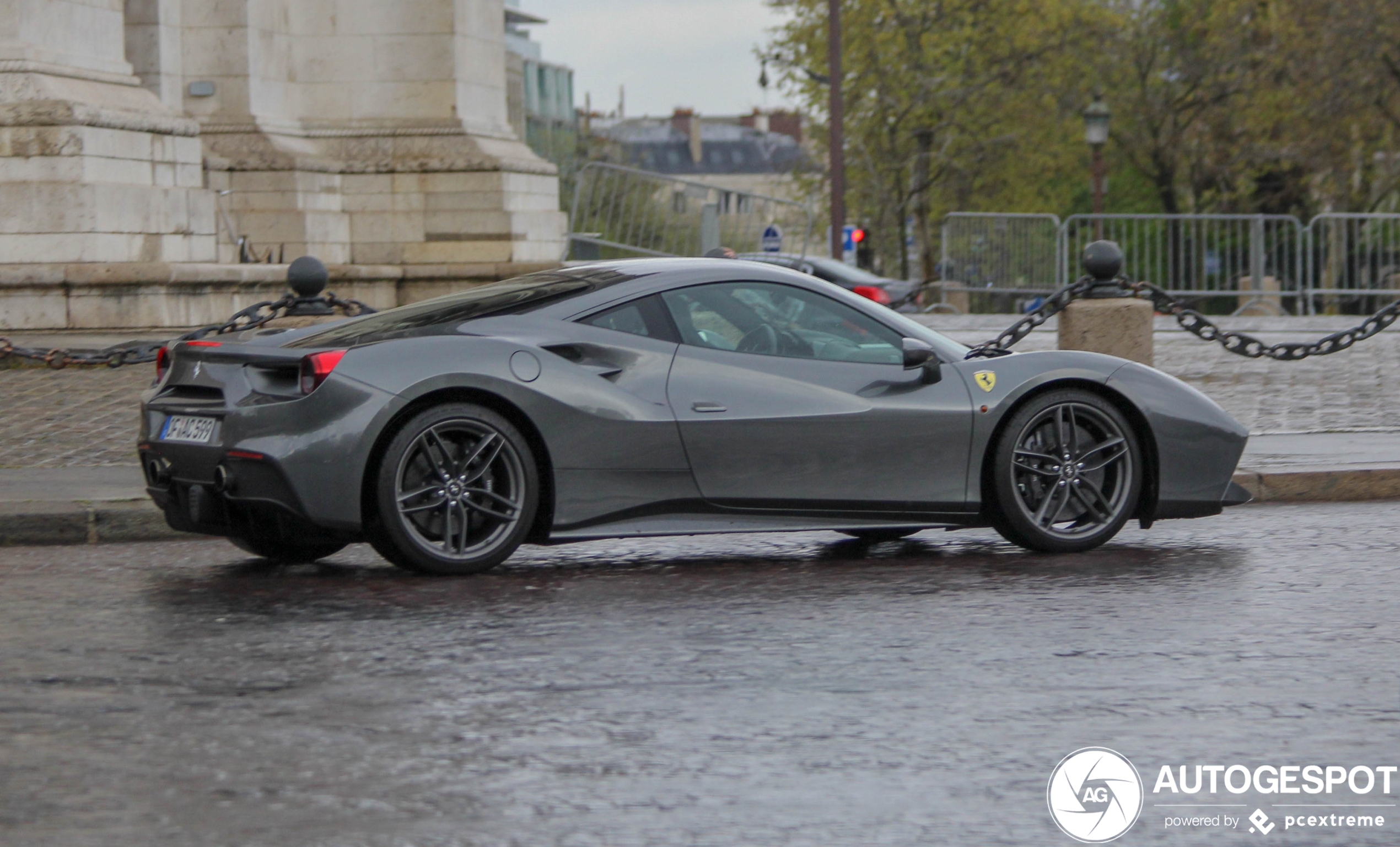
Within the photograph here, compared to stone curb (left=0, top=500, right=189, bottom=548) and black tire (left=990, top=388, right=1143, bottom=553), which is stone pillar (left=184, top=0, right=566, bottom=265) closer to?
stone curb (left=0, top=500, right=189, bottom=548)

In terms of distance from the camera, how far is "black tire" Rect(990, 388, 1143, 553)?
24.9ft

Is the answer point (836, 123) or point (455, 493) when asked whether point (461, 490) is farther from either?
point (836, 123)

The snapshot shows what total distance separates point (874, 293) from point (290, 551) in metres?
20.3

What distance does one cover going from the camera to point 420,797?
13.4 feet

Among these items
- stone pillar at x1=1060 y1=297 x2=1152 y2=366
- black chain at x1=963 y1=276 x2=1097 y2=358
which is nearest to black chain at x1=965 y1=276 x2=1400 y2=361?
black chain at x1=963 y1=276 x2=1097 y2=358

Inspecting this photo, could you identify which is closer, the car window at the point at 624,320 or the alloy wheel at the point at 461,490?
the alloy wheel at the point at 461,490

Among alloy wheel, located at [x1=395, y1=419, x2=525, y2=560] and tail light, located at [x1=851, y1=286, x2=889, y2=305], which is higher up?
tail light, located at [x1=851, y1=286, x2=889, y2=305]

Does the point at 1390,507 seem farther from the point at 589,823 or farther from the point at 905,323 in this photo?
the point at 589,823

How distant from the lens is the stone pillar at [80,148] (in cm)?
1527

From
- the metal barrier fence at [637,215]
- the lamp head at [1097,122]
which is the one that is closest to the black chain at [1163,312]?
the metal barrier fence at [637,215]

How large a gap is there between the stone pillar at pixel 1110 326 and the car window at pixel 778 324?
4.84 meters

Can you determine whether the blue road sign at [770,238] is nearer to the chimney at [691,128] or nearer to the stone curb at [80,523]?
the stone curb at [80,523]

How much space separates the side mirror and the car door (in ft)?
0.11

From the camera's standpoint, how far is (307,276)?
10766 millimetres
